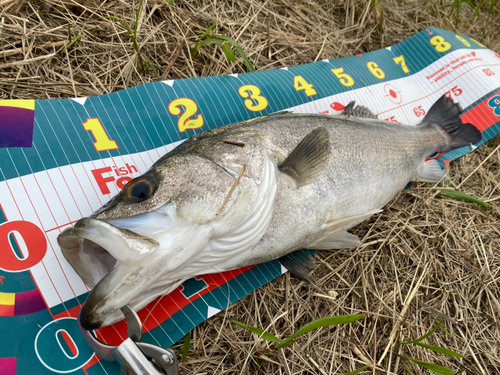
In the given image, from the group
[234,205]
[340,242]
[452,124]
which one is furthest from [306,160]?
[452,124]

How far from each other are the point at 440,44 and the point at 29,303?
4.41 m

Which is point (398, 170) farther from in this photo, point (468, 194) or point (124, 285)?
point (124, 285)

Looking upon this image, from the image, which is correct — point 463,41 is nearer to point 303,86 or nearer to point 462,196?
point 462,196

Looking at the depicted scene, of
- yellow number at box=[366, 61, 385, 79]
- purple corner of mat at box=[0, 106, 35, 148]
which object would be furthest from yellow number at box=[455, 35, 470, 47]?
purple corner of mat at box=[0, 106, 35, 148]

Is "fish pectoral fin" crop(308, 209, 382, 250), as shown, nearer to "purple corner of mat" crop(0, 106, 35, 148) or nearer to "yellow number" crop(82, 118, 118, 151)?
"yellow number" crop(82, 118, 118, 151)

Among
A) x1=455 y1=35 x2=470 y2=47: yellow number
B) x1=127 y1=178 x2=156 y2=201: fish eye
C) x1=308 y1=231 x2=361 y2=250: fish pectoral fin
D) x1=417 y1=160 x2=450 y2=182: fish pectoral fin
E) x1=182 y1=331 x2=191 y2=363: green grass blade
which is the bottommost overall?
x1=417 y1=160 x2=450 y2=182: fish pectoral fin

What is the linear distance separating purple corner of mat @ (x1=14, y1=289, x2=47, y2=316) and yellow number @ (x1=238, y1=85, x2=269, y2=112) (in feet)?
6.13

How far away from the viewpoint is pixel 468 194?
289 centimetres

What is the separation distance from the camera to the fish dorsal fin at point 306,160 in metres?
1.83

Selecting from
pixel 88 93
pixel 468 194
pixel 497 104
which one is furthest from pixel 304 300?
pixel 497 104

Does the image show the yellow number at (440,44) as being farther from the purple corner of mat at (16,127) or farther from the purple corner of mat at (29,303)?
the purple corner of mat at (29,303)

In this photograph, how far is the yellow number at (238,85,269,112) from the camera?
269cm

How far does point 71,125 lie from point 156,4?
1.45 meters

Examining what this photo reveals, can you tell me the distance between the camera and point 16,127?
1981mm
